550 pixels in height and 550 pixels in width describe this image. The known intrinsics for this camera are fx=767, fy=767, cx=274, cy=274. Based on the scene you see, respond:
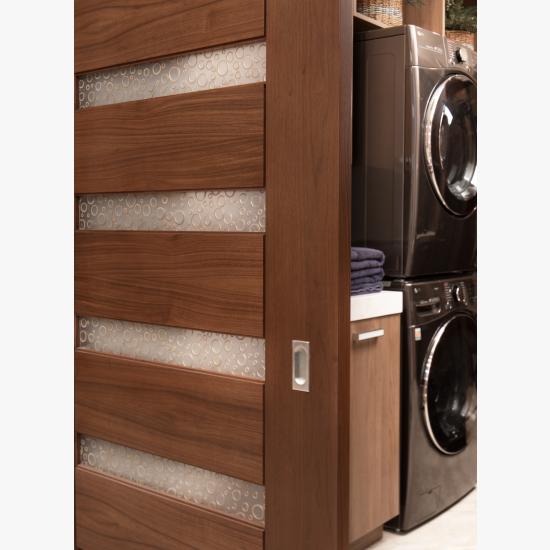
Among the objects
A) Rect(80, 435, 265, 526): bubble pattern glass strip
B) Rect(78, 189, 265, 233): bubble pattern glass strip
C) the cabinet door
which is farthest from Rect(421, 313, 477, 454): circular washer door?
Rect(78, 189, 265, 233): bubble pattern glass strip

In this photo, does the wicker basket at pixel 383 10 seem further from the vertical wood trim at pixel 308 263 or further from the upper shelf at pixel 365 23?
the vertical wood trim at pixel 308 263

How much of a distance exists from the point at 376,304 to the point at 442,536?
93 cm

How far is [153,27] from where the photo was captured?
223cm

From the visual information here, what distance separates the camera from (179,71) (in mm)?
2195

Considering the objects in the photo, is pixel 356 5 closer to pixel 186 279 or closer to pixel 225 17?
pixel 225 17

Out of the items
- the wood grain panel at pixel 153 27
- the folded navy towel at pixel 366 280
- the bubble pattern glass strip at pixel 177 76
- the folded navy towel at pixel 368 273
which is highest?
the wood grain panel at pixel 153 27

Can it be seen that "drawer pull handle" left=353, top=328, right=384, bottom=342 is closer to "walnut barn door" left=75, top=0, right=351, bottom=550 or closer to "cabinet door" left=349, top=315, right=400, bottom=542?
"cabinet door" left=349, top=315, right=400, bottom=542

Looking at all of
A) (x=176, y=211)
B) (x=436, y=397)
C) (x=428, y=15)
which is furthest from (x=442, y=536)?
(x=428, y=15)

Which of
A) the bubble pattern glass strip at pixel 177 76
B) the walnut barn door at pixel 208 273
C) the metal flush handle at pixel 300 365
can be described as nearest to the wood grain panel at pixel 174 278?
the walnut barn door at pixel 208 273

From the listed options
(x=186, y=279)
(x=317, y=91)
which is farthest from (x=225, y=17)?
(x=186, y=279)

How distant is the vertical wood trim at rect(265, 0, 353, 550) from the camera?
1856 millimetres

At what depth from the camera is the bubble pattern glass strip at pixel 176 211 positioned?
2.05 metres

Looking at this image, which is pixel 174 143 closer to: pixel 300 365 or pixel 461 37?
pixel 300 365

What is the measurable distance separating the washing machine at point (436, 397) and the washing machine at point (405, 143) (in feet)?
0.49
